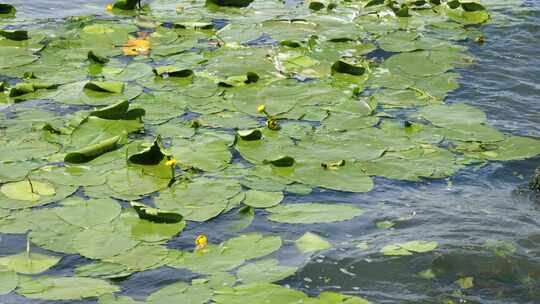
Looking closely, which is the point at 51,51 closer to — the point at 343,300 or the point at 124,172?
the point at 124,172

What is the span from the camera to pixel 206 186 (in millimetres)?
3914

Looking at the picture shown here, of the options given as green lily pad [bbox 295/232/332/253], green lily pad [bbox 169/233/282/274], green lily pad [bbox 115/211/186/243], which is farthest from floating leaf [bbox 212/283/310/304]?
green lily pad [bbox 115/211/186/243]

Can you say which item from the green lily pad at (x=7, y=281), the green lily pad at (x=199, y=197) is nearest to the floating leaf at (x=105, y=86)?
the green lily pad at (x=199, y=197)

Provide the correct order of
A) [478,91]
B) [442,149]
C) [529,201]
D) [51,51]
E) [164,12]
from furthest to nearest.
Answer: [164,12], [51,51], [478,91], [442,149], [529,201]

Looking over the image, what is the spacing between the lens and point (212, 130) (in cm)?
454

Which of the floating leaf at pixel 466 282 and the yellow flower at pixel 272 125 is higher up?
the yellow flower at pixel 272 125

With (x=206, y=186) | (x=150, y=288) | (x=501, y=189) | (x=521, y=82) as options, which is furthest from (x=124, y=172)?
(x=521, y=82)

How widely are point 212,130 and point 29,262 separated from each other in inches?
59.4

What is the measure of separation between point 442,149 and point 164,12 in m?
3.20

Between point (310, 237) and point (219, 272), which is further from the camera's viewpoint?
point (310, 237)

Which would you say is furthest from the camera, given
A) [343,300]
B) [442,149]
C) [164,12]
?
[164,12]

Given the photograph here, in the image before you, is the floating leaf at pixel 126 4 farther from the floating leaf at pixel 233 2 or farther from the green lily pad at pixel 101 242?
the green lily pad at pixel 101 242

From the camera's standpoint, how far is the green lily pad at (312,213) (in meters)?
3.67

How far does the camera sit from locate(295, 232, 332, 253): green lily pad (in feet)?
11.3
